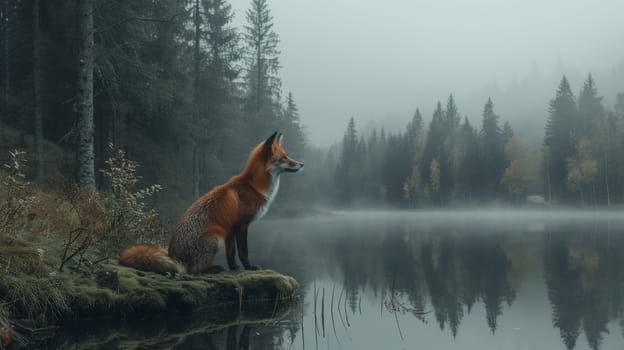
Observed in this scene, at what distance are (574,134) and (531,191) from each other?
1205 cm

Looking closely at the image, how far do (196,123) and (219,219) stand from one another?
23.4 m

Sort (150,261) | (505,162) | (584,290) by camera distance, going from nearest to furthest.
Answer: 1. (150,261)
2. (584,290)
3. (505,162)

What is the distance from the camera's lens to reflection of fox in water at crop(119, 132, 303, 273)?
20.1ft

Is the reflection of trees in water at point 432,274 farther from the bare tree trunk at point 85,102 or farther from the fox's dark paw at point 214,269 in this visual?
the bare tree trunk at point 85,102

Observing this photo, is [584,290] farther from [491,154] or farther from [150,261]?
[491,154]

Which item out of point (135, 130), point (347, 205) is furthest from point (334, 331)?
point (347, 205)

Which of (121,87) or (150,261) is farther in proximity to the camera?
(121,87)

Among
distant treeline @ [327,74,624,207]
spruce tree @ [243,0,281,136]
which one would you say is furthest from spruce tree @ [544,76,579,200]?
spruce tree @ [243,0,281,136]

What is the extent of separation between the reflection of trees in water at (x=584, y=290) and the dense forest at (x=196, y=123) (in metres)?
11.2

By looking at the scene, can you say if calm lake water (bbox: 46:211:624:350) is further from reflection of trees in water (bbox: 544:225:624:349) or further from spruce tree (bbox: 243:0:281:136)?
spruce tree (bbox: 243:0:281:136)

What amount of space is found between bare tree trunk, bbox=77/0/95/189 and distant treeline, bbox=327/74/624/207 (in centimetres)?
5572

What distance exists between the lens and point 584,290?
7273 mm

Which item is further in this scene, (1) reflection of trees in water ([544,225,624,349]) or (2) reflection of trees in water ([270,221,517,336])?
(2) reflection of trees in water ([270,221,517,336])

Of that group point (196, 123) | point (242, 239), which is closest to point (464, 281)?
point (242, 239)
